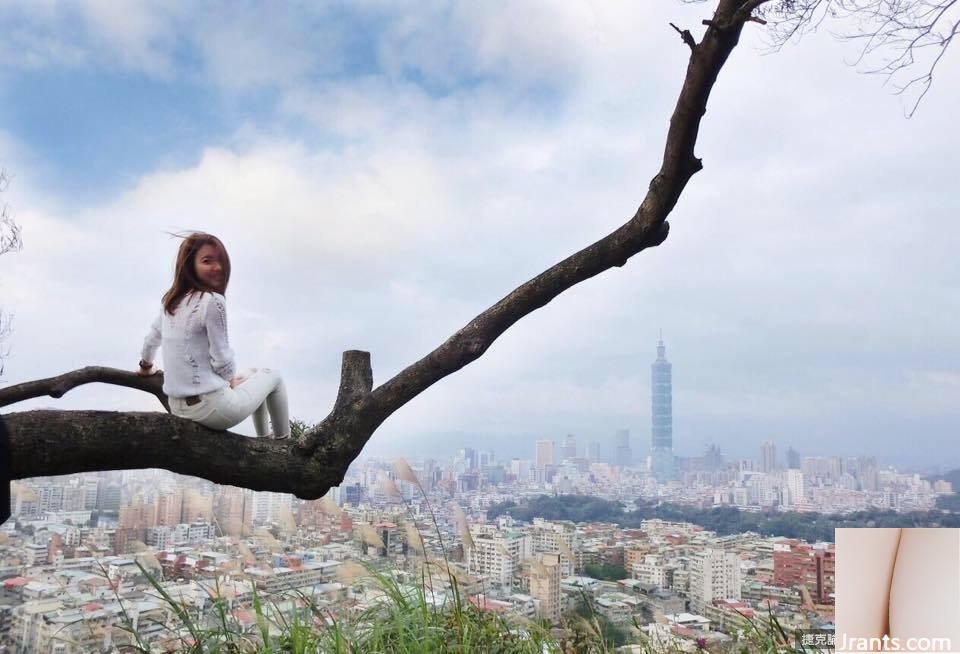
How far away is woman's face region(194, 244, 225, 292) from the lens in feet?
7.61

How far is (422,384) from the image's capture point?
2361mm

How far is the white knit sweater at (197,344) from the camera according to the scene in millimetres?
2246

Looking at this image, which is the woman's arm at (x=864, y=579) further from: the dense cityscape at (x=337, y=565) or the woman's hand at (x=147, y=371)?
the woman's hand at (x=147, y=371)

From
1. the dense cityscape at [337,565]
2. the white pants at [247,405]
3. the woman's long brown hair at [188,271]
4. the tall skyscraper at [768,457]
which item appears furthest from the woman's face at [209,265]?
the tall skyscraper at [768,457]

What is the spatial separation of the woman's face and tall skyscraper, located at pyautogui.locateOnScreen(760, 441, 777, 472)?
514 cm

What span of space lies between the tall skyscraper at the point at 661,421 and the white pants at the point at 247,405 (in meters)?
4.38

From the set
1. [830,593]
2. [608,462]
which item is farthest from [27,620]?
[608,462]

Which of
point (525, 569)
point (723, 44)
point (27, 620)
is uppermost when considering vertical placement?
point (723, 44)

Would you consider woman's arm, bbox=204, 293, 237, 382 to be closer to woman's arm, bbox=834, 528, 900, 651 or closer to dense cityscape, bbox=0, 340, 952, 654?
dense cityscape, bbox=0, 340, 952, 654

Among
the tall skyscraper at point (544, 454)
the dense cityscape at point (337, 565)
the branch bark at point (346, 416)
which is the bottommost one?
the dense cityscape at point (337, 565)

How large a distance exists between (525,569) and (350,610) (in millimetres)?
763

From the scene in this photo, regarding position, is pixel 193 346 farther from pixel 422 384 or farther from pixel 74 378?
pixel 74 378

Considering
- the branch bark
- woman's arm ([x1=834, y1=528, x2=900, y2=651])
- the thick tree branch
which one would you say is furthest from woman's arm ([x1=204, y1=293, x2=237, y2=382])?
woman's arm ([x1=834, y1=528, x2=900, y2=651])

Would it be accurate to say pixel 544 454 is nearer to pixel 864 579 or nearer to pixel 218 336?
pixel 864 579
